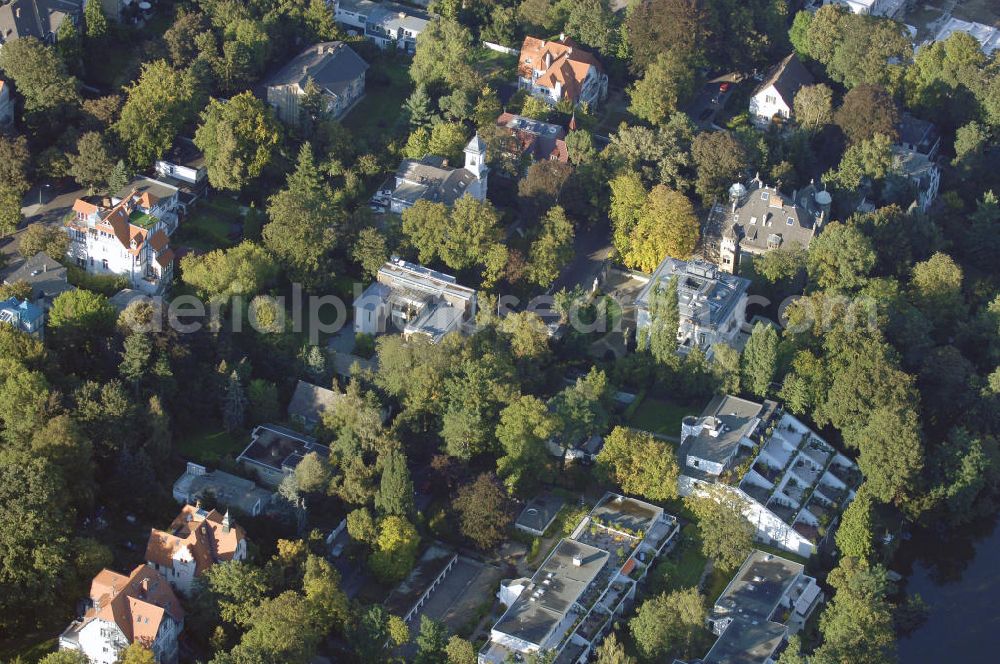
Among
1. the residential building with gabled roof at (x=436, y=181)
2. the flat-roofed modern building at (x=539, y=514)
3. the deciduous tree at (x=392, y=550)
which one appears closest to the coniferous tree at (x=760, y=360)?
the flat-roofed modern building at (x=539, y=514)

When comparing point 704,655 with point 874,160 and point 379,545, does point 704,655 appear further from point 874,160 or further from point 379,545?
point 874,160

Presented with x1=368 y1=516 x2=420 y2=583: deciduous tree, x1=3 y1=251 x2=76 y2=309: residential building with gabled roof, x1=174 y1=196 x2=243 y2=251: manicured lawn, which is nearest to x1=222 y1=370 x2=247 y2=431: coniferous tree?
x1=3 y1=251 x2=76 y2=309: residential building with gabled roof

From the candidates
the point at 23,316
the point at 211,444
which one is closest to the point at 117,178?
the point at 23,316

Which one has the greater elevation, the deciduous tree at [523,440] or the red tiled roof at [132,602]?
the deciduous tree at [523,440]

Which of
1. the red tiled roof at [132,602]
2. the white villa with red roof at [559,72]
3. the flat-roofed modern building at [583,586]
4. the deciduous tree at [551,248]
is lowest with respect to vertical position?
the red tiled roof at [132,602]

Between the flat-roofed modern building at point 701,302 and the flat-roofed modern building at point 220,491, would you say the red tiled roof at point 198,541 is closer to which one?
the flat-roofed modern building at point 220,491

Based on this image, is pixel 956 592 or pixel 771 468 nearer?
pixel 956 592

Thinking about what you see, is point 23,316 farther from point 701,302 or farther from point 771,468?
point 771,468
